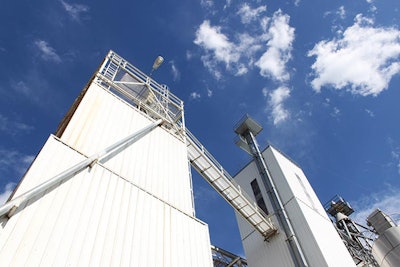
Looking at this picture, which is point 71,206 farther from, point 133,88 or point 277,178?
point 277,178

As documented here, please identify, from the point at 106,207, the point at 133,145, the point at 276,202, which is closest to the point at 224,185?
the point at 276,202

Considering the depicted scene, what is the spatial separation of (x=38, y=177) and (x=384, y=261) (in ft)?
66.5

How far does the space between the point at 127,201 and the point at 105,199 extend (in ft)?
2.05

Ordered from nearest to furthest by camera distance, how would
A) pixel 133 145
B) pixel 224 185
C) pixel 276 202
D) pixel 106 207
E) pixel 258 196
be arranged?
pixel 106 207, pixel 133 145, pixel 224 185, pixel 276 202, pixel 258 196

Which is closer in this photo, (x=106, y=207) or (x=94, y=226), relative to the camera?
(x=94, y=226)

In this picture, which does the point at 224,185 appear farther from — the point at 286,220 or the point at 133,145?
the point at 133,145

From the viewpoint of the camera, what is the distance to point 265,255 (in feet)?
53.4

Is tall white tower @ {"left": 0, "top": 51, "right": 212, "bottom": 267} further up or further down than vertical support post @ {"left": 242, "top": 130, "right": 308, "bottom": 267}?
further down

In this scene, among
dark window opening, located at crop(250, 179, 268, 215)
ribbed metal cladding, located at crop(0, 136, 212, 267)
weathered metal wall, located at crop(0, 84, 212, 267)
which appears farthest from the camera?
dark window opening, located at crop(250, 179, 268, 215)

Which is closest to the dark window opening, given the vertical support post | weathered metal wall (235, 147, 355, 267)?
weathered metal wall (235, 147, 355, 267)

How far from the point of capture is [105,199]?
6871mm

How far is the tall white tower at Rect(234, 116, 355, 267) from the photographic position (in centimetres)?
1452

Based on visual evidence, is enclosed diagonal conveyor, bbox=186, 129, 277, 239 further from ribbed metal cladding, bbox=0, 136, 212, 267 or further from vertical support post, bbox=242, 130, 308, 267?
ribbed metal cladding, bbox=0, 136, 212, 267

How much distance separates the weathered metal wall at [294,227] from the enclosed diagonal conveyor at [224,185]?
3.14 feet
